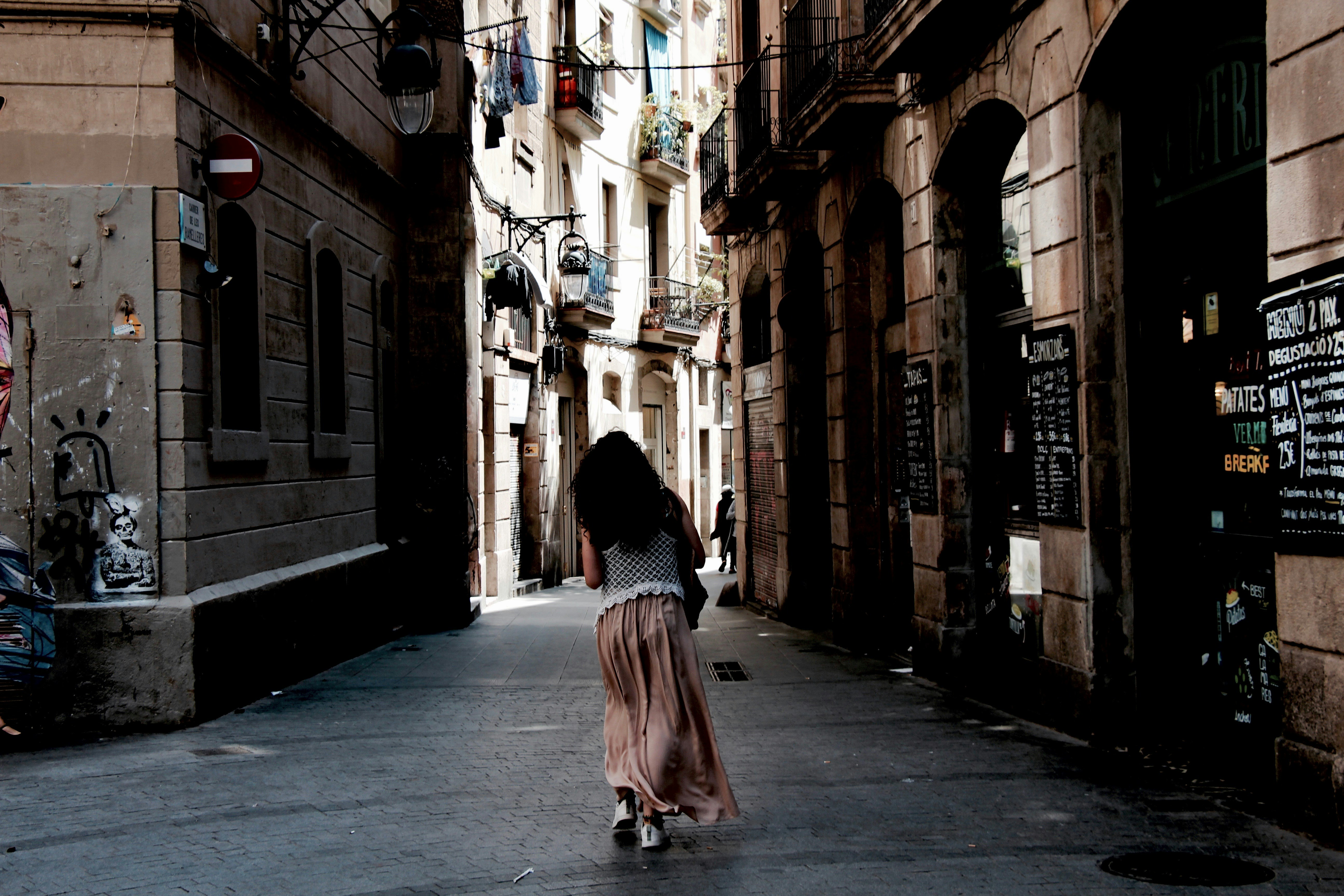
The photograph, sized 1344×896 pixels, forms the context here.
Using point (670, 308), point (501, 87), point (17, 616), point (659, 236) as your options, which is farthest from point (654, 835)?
point (659, 236)

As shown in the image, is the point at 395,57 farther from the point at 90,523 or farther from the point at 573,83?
the point at 573,83

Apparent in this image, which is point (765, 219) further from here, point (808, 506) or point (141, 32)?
point (141, 32)

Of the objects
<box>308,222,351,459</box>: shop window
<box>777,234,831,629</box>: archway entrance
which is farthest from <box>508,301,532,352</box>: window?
<box>308,222,351,459</box>: shop window

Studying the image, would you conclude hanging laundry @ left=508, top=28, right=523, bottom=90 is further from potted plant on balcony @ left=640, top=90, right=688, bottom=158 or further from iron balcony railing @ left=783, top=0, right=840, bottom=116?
potted plant on balcony @ left=640, top=90, right=688, bottom=158

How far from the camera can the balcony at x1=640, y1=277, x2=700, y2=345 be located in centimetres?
2945

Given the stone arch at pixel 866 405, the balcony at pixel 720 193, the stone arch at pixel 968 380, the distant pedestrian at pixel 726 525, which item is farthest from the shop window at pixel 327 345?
the distant pedestrian at pixel 726 525

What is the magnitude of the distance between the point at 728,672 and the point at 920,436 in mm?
2683

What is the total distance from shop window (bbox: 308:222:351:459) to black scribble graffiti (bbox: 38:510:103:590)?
334cm

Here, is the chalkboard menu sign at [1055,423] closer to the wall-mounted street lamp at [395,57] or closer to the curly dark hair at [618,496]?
the curly dark hair at [618,496]

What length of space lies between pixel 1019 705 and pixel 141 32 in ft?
24.7

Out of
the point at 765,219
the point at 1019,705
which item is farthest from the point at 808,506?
the point at 1019,705

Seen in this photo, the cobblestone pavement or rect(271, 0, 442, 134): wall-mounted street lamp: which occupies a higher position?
rect(271, 0, 442, 134): wall-mounted street lamp

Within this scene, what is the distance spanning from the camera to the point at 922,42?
9.55 metres

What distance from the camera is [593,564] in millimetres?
5797
